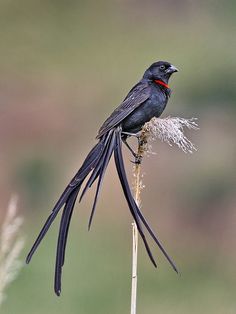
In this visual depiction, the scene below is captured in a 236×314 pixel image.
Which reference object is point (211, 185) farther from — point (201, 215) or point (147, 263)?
point (147, 263)

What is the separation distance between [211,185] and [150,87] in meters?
5.42

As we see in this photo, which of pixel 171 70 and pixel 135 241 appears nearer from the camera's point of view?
pixel 135 241

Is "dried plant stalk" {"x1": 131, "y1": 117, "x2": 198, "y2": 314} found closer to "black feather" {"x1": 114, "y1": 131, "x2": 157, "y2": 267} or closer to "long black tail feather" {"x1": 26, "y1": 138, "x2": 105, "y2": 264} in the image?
Result: "black feather" {"x1": 114, "y1": 131, "x2": 157, "y2": 267}

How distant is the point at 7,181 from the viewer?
1049 centimetres

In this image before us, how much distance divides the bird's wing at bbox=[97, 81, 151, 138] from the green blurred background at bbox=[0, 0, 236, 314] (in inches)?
106

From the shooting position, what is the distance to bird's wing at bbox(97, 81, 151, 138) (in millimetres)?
3859

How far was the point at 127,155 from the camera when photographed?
28.2 feet

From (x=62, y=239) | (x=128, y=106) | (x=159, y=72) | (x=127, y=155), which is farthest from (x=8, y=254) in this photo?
(x=127, y=155)

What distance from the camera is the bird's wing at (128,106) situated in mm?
3859

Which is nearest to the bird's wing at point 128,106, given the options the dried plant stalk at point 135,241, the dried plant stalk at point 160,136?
the dried plant stalk at point 160,136

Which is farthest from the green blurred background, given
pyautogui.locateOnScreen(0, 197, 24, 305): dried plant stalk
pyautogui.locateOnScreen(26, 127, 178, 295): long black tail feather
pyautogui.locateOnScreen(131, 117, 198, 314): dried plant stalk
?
pyautogui.locateOnScreen(0, 197, 24, 305): dried plant stalk

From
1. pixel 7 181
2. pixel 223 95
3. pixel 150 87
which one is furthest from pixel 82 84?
pixel 150 87

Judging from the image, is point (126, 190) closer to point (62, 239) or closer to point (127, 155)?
point (62, 239)

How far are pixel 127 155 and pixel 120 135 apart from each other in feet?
15.6
